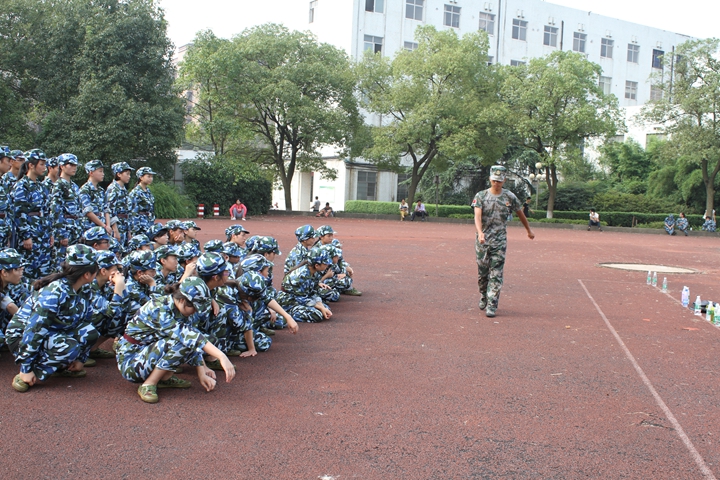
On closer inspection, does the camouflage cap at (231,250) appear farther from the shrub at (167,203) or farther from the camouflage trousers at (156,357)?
the shrub at (167,203)

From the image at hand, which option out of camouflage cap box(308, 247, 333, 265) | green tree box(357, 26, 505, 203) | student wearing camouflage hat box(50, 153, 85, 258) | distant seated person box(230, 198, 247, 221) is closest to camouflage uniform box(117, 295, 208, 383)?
camouflage cap box(308, 247, 333, 265)

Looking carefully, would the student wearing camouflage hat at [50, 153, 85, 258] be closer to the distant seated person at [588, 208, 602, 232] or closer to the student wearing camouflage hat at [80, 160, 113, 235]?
the student wearing camouflage hat at [80, 160, 113, 235]

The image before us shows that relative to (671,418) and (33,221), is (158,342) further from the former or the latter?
(33,221)

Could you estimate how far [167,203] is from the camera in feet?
96.5

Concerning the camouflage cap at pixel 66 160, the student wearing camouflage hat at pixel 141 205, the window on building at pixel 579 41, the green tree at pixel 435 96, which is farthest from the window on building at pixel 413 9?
the camouflage cap at pixel 66 160

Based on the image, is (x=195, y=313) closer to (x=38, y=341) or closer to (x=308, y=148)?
(x=38, y=341)

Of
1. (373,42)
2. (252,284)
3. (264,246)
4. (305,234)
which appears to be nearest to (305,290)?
(305,234)

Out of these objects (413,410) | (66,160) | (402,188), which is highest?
(402,188)

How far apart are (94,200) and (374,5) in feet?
137

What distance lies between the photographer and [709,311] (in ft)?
28.0

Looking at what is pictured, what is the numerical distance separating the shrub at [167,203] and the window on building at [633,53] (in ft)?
143

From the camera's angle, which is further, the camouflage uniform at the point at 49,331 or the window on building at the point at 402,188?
the window on building at the point at 402,188

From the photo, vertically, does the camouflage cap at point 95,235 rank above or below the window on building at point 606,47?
below

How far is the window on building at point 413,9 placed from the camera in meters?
48.6
